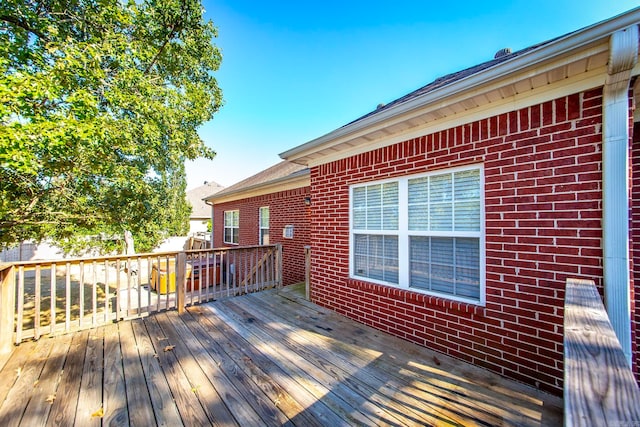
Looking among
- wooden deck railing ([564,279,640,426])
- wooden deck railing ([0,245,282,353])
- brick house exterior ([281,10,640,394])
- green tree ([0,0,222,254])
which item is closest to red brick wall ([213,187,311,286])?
wooden deck railing ([0,245,282,353])

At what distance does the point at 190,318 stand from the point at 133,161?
4.70m

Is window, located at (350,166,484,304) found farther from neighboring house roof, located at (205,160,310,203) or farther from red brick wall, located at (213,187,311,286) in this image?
neighboring house roof, located at (205,160,310,203)

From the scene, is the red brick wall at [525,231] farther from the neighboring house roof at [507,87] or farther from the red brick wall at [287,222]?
the red brick wall at [287,222]

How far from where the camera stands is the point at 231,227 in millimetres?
11172

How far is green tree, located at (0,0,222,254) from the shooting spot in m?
3.72

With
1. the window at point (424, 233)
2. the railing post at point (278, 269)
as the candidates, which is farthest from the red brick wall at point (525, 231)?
the railing post at point (278, 269)

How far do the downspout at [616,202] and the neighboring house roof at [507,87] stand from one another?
15cm

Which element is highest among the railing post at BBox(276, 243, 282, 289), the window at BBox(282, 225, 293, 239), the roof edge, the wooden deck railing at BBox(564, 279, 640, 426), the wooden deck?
the roof edge

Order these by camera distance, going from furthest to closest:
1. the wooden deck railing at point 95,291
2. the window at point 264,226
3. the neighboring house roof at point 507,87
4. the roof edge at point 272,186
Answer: the window at point 264,226, the roof edge at point 272,186, the wooden deck railing at point 95,291, the neighboring house roof at point 507,87

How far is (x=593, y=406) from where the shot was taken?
0.74 meters

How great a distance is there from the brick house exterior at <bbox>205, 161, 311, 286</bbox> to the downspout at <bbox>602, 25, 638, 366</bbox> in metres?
4.35

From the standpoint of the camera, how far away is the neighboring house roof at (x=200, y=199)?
25.6 meters

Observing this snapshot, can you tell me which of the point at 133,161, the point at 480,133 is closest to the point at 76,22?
the point at 133,161

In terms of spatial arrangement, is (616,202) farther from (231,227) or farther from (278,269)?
(231,227)
